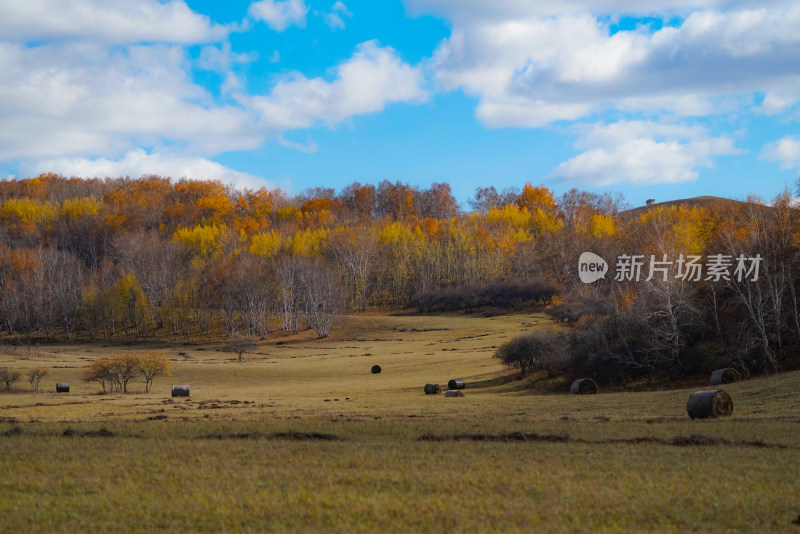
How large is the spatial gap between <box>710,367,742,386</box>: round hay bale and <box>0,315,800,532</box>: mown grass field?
238 cm

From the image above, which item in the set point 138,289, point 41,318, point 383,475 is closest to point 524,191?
point 138,289

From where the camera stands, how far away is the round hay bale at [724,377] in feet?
129

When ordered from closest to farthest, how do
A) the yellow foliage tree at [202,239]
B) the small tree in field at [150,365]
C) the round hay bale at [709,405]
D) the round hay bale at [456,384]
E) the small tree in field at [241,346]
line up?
1. the round hay bale at [709,405]
2. the round hay bale at [456,384]
3. the small tree in field at [150,365]
4. the small tree in field at [241,346]
5. the yellow foliage tree at [202,239]

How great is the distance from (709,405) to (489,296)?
302 ft

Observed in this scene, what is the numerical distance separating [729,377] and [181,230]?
5061 inches

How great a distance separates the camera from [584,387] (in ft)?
140

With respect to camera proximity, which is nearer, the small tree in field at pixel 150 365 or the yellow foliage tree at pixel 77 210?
the small tree in field at pixel 150 365

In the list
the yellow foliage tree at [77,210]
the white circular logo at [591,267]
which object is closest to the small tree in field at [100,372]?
the white circular logo at [591,267]

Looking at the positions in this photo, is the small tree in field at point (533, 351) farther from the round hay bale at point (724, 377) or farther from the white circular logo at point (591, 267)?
the white circular logo at point (591, 267)

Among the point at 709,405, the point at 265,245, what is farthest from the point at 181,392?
the point at 265,245

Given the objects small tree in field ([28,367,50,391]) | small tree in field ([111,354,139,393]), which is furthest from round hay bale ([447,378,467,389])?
small tree in field ([28,367,50,391])

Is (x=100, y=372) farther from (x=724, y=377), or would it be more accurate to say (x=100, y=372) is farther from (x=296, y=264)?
(x=296, y=264)

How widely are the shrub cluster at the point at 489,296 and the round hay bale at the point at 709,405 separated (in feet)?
287

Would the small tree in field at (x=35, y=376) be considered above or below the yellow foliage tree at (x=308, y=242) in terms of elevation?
below
